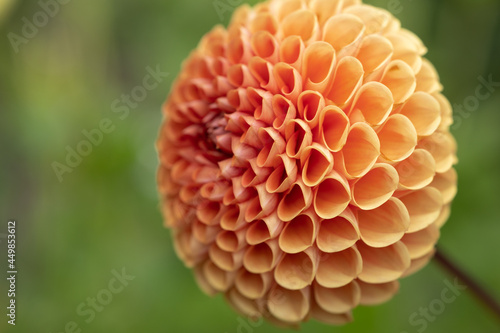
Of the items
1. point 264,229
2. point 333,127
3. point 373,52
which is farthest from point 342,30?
point 264,229

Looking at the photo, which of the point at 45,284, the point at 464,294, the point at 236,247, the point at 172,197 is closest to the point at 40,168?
the point at 45,284

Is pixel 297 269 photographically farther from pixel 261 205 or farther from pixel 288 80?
pixel 288 80

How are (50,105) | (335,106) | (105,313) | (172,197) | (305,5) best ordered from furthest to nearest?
(50,105), (105,313), (172,197), (305,5), (335,106)

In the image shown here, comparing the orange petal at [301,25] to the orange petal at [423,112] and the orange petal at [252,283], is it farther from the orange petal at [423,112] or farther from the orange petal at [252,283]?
the orange petal at [252,283]

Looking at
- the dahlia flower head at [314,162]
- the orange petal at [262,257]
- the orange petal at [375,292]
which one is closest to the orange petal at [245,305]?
the dahlia flower head at [314,162]

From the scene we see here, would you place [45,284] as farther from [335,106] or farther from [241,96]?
[335,106]

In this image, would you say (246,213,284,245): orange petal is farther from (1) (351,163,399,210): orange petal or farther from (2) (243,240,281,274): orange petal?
(1) (351,163,399,210): orange petal
